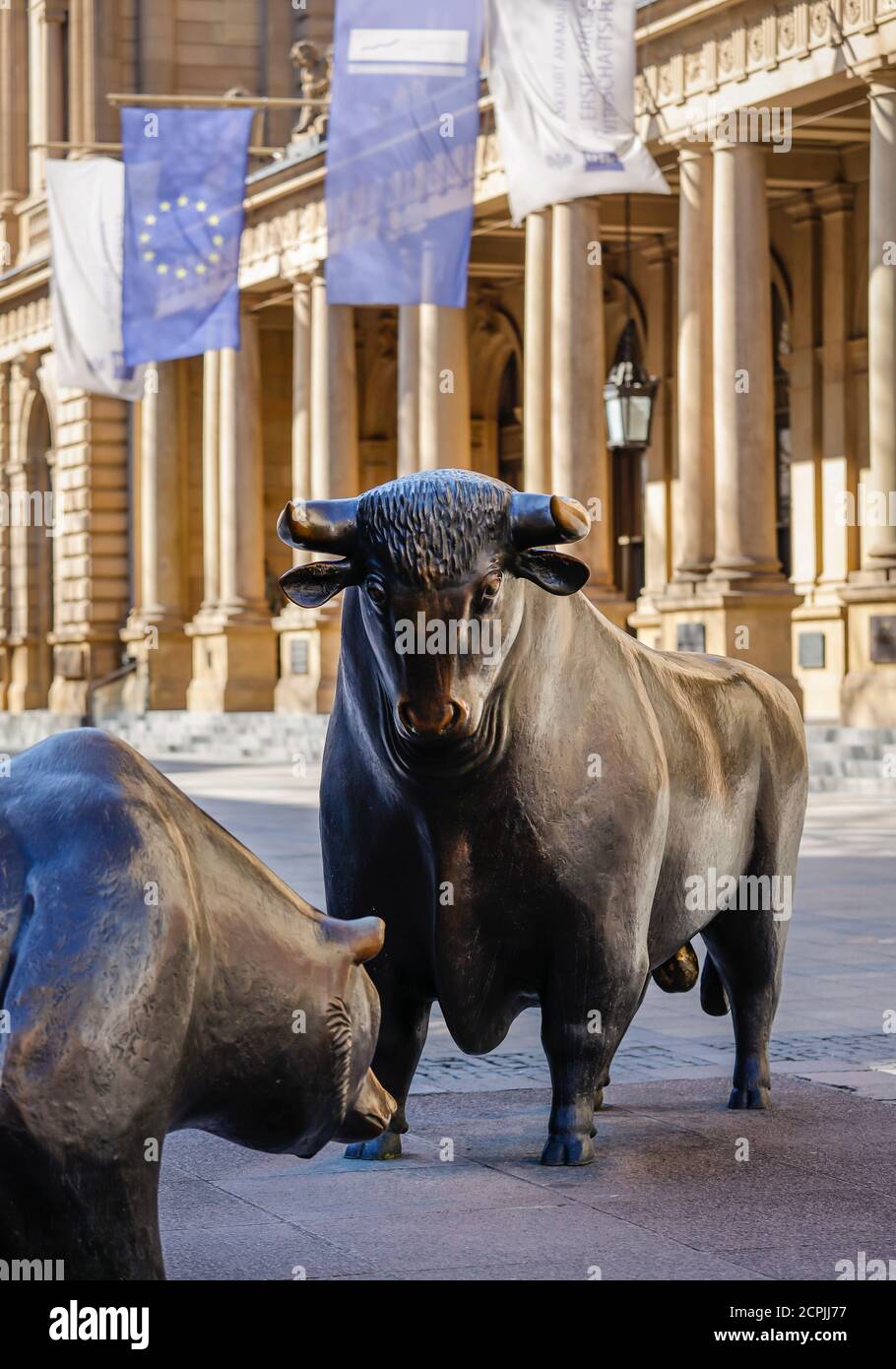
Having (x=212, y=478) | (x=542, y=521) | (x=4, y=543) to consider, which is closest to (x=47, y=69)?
(x=4, y=543)

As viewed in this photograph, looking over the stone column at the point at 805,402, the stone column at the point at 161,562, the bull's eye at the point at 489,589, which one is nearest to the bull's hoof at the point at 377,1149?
the bull's eye at the point at 489,589

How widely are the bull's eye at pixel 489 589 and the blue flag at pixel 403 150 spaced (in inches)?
717

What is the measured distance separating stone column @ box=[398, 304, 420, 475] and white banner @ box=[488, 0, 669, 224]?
1085cm

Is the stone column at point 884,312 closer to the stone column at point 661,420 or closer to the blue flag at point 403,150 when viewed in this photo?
the blue flag at point 403,150

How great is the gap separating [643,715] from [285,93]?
41.1 metres

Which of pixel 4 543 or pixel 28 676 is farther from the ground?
pixel 4 543

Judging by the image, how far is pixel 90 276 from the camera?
30.7 m

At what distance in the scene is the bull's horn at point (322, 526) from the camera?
4.92 meters

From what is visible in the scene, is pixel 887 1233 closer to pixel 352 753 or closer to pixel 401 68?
pixel 352 753

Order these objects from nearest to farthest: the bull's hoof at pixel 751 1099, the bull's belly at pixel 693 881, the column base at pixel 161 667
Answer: the bull's belly at pixel 693 881, the bull's hoof at pixel 751 1099, the column base at pixel 161 667

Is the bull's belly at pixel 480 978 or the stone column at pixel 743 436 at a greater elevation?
the stone column at pixel 743 436

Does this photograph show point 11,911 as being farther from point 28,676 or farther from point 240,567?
point 28,676

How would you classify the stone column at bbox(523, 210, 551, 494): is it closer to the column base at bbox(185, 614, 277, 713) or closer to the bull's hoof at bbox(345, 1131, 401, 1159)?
the column base at bbox(185, 614, 277, 713)

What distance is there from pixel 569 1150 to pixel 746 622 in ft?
67.7
